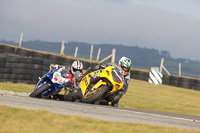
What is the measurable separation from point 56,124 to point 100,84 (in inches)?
170

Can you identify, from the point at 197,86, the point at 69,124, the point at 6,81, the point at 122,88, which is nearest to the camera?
the point at 69,124

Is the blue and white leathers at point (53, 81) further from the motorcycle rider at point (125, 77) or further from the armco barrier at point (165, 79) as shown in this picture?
the armco barrier at point (165, 79)

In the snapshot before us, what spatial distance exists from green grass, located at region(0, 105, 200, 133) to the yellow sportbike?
132 inches

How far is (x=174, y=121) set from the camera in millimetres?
7629

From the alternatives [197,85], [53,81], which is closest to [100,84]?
[53,81]

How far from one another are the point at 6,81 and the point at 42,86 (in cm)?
699

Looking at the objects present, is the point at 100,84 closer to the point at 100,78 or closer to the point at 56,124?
the point at 100,78

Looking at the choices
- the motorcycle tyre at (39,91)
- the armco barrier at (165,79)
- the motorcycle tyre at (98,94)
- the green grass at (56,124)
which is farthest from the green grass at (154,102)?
the armco barrier at (165,79)

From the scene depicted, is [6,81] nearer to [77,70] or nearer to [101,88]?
[77,70]

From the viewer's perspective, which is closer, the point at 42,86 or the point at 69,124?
the point at 69,124

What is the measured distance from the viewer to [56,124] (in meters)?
5.61

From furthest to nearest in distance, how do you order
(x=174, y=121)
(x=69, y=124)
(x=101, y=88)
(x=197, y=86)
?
(x=197, y=86)
(x=101, y=88)
(x=174, y=121)
(x=69, y=124)

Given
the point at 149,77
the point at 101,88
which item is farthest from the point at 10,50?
the point at 101,88

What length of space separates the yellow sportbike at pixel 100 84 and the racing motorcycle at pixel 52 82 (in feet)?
3.80
